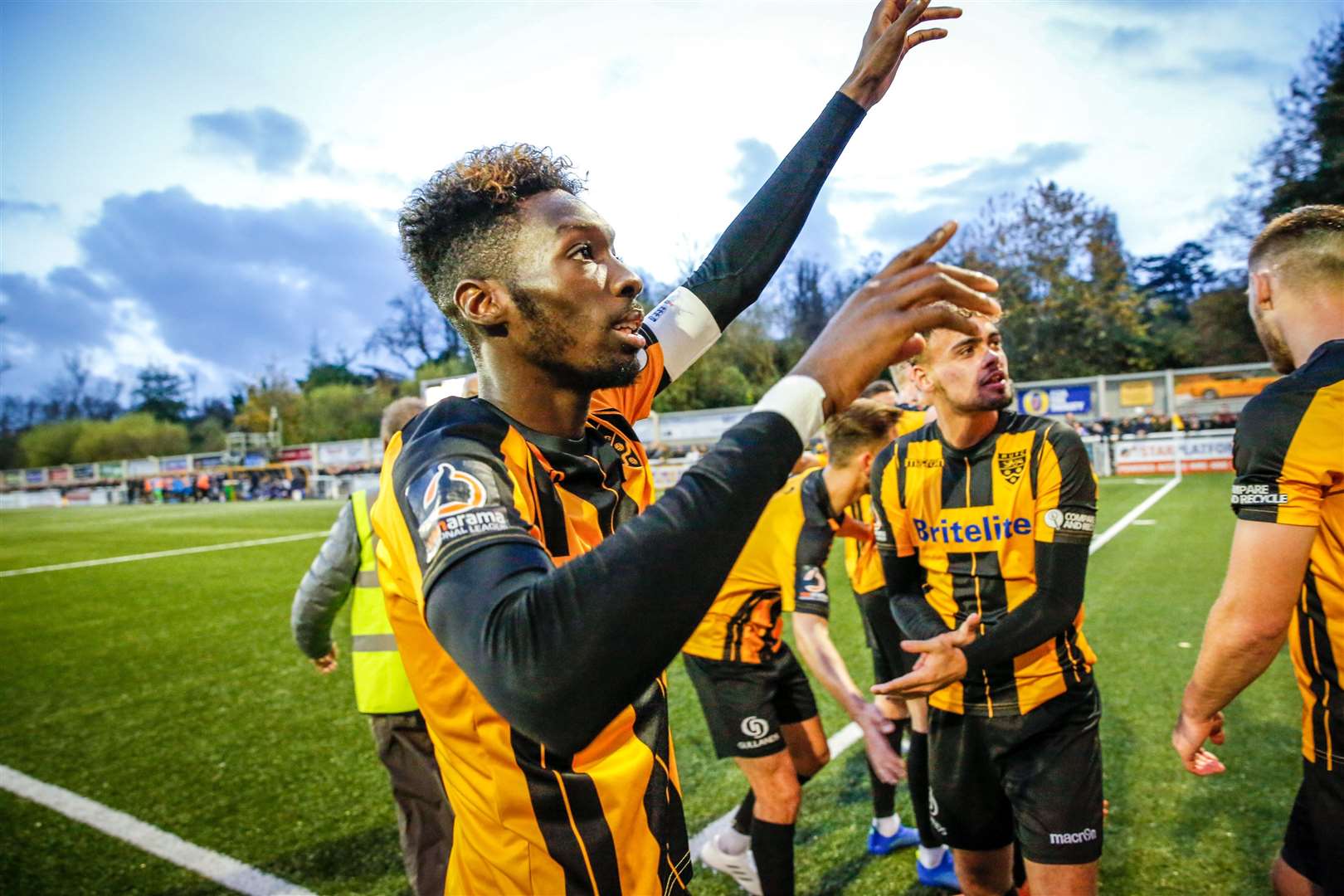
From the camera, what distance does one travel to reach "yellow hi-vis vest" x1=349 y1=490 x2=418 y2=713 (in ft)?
11.8

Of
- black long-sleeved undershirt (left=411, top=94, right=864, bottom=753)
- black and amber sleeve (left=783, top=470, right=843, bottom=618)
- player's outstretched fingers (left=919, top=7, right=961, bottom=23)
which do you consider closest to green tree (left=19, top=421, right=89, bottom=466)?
black and amber sleeve (left=783, top=470, right=843, bottom=618)

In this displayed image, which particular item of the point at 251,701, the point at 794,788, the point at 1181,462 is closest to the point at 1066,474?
the point at 794,788

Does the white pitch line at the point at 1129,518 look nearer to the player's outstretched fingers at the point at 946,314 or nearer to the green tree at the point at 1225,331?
the player's outstretched fingers at the point at 946,314

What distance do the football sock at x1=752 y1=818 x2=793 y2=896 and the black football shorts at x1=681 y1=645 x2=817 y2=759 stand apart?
1.14ft

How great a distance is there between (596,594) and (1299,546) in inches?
86.1

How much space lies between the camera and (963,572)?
3146mm

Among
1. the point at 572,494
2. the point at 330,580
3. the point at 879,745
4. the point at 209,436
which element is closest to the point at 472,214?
the point at 572,494

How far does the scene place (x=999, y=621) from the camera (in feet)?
9.66

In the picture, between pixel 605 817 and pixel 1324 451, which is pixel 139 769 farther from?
pixel 1324 451

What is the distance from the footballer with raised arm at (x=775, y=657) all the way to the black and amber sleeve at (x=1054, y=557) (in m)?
0.97

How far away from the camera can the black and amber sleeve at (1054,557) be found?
2.80 m

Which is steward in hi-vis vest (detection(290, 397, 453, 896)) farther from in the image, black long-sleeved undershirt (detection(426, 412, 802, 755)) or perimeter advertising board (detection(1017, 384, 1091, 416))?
perimeter advertising board (detection(1017, 384, 1091, 416))

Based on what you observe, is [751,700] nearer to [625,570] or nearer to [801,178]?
[801,178]

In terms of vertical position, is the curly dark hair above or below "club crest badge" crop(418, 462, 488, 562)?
above
